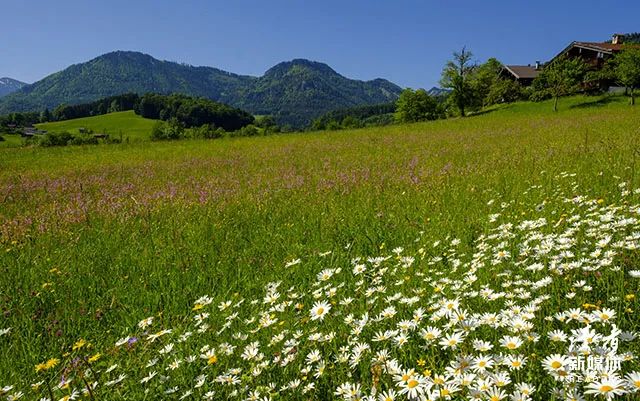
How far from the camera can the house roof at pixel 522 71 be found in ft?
272

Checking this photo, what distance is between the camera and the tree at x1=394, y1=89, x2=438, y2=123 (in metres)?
81.0

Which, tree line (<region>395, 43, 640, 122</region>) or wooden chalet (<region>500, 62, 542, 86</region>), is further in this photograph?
wooden chalet (<region>500, 62, 542, 86</region>)

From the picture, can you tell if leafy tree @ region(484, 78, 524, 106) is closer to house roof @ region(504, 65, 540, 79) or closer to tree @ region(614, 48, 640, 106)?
house roof @ region(504, 65, 540, 79)

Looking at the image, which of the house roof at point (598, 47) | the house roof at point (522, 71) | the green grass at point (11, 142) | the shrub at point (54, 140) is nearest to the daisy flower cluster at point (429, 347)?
the green grass at point (11, 142)

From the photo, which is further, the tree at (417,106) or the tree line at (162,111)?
the tree line at (162,111)

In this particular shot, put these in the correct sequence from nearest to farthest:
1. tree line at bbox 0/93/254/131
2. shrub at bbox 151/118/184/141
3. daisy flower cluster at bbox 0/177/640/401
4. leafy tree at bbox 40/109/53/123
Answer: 1. daisy flower cluster at bbox 0/177/640/401
2. shrub at bbox 151/118/184/141
3. tree line at bbox 0/93/254/131
4. leafy tree at bbox 40/109/53/123

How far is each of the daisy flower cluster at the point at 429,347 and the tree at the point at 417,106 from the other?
265 ft

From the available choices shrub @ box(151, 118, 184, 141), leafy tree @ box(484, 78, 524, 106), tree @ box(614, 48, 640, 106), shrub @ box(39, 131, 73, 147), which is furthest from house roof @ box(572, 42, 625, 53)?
shrub @ box(39, 131, 73, 147)

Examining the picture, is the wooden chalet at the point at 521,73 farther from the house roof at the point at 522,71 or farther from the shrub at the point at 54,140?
the shrub at the point at 54,140

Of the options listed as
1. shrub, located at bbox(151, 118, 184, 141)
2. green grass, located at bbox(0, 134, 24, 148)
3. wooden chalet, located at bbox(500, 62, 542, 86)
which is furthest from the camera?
wooden chalet, located at bbox(500, 62, 542, 86)

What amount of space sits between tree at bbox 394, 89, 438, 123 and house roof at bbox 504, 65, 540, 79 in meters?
18.6

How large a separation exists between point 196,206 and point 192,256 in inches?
111

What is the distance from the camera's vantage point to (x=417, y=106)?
80562 millimetres

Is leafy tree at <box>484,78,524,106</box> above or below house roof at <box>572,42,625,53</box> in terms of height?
below
